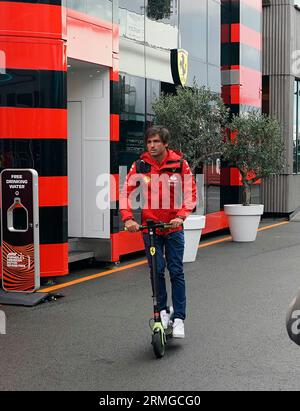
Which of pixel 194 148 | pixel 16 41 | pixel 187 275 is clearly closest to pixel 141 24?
pixel 194 148

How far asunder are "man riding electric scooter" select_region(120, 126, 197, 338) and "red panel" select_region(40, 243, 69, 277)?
8.28ft

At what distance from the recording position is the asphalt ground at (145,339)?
4.77 meters

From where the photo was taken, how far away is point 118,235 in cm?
950

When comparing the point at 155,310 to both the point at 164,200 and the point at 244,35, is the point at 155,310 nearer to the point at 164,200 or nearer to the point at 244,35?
the point at 164,200

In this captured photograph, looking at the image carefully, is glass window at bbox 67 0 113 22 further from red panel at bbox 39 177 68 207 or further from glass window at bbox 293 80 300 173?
glass window at bbox 293 80 300 173

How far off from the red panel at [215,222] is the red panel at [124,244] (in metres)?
2.70

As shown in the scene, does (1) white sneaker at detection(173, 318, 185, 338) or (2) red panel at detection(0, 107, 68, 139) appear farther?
(2) red panel at detection(0, 107, 68, 139)

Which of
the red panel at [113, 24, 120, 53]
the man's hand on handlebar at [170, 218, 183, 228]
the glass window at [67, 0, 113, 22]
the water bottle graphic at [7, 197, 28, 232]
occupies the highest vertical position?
the glass window at [67, 0, 113, 22]

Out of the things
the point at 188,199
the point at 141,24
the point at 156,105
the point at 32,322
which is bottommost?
the point at 32,322

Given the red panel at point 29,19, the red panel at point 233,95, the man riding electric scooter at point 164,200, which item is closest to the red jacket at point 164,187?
the man riding electric scooter at point 164,200

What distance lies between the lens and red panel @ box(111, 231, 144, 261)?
941cm

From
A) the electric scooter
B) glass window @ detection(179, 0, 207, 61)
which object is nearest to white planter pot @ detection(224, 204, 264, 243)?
glass window @ detection(179, 0, 207, 61)

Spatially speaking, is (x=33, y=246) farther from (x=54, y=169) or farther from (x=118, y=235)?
(x=118, y=235)

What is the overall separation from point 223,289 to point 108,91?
3.14m
